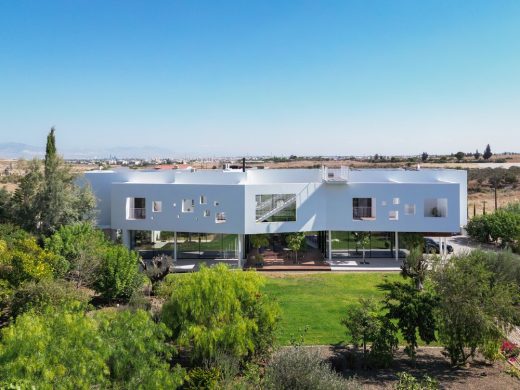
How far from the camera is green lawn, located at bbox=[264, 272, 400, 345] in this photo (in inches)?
697

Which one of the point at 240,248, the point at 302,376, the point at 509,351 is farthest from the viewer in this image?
the point at 240,248

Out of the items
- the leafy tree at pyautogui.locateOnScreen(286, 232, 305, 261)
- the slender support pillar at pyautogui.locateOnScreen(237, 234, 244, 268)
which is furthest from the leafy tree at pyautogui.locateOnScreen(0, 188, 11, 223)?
the leafy tree at pyautogui.locateOnScreen(286, 232, 305, 261)

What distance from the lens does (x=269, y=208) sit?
30.0m

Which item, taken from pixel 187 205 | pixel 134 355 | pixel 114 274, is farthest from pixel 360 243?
pixel 134 355

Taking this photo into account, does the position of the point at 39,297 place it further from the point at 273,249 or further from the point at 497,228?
the point at 497,228

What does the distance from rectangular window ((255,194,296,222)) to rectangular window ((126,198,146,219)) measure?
26.2ft

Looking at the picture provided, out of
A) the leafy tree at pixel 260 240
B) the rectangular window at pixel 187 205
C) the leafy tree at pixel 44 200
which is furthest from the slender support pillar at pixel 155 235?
the leafy tree at pixel 260 240

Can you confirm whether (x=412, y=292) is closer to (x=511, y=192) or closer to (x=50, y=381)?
(x=50, y=381)

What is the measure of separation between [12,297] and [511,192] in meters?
74.5

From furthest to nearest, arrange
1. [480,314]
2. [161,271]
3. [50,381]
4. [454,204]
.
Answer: [454,204] < [161,271] < [480,314] < [50,381]

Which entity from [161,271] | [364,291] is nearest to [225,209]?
[161,271]

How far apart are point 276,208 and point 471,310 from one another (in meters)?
17.9

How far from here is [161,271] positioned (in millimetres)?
22250

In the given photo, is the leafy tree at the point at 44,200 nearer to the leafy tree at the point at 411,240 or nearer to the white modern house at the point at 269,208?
the white modern house at the point at 269,208
